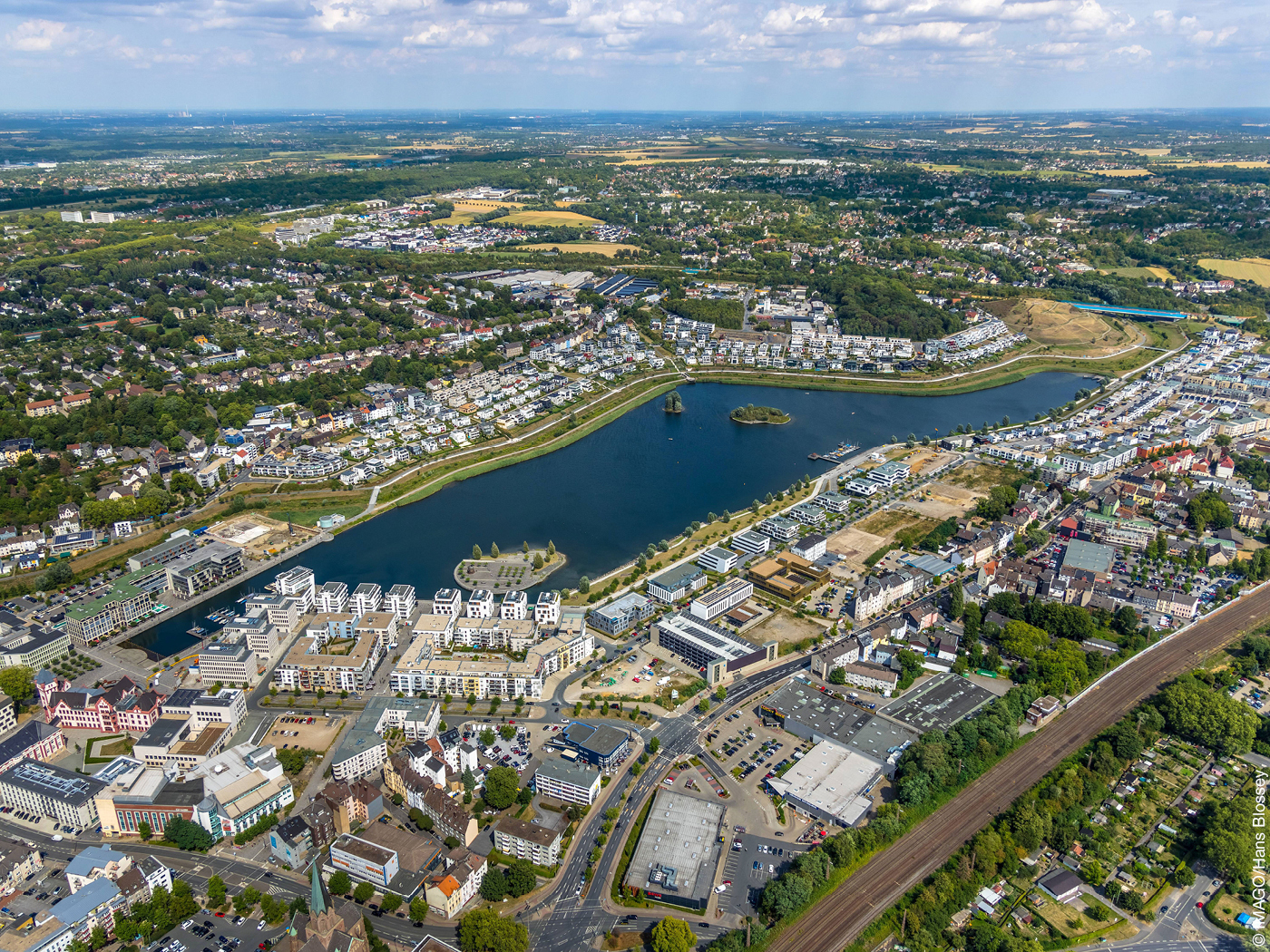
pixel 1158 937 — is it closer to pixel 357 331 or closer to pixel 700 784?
pixel 700 784

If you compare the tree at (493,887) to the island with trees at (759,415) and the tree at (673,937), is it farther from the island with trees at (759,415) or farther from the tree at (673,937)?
the island with trees at (759,415)

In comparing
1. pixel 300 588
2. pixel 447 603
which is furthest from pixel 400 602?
pixel 300 588

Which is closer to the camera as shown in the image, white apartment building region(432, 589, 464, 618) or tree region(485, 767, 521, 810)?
tree region(485, 767, 521, 810)

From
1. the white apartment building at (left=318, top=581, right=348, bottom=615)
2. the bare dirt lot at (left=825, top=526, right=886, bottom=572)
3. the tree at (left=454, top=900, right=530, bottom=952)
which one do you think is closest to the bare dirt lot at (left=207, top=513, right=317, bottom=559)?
the white apartment building at (left=318, top=581, right=348, bottom=615)

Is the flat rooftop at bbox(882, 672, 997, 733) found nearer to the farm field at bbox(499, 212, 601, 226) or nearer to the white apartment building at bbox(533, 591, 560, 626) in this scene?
the white apartment building at bbox(533, 591, 560, 626)

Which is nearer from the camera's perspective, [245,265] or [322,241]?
[245,265]

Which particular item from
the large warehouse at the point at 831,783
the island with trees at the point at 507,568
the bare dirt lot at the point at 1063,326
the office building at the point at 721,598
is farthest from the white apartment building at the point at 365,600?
the bare dirt lot at the point at 1063,326

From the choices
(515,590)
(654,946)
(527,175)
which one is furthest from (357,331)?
(527,175)
